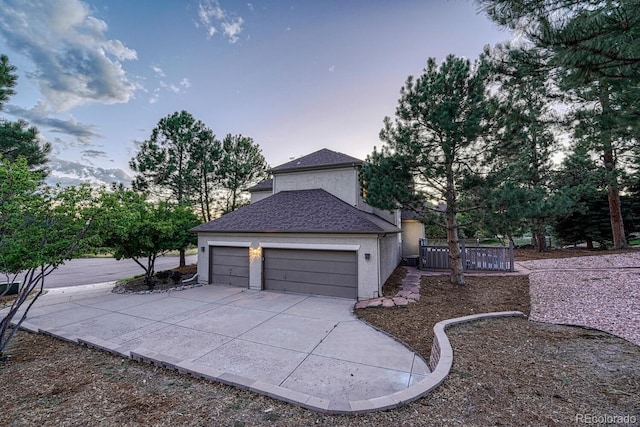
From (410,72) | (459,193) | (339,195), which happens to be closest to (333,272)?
(339,195)

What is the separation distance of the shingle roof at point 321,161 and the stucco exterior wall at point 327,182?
12.0 inches

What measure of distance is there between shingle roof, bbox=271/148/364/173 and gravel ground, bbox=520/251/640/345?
8.45m

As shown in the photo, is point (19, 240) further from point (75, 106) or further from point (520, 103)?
point (75, 106)

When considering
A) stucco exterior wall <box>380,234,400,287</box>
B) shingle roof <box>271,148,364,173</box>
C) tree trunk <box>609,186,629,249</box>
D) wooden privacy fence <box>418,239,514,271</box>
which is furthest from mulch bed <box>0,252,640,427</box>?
tree trunk <box>609,186,629,249</box>

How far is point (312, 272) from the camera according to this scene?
9664 millimetres

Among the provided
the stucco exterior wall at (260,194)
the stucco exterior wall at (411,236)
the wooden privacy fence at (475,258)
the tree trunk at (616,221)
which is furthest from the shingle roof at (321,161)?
the tree trunk at (616,221)

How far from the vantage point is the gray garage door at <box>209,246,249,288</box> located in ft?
35.7

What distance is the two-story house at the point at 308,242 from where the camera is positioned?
898 centimetres

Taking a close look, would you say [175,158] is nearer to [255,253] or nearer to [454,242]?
[255,253]

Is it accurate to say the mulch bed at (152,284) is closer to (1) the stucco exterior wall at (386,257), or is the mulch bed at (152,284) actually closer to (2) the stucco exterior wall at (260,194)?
(2) the stucco exterior wall at (260,194)

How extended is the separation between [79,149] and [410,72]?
18.6 meters

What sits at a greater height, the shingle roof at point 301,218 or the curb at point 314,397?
the shingle roof at point 301,218

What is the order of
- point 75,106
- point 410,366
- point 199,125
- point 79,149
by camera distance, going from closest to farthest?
point 410,366 → point 75,106 → point 79,149 → point 199,125

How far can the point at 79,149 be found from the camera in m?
15.2
